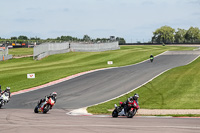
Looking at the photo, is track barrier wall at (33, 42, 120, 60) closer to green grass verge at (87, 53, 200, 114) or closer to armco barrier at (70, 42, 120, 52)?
armco barrier at (70, 42, 120, 52)

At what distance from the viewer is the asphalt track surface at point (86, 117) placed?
13562 mm

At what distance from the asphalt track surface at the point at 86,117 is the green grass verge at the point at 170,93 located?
1579 millimetres

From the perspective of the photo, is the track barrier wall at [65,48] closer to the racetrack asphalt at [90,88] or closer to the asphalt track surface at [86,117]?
the asphalt track surface at [86,117]

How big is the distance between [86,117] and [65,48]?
6085 centimetres

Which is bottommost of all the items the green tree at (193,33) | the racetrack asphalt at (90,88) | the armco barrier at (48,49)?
the racetrack asphalt at (90,88)

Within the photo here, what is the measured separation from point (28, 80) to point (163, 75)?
1406cm

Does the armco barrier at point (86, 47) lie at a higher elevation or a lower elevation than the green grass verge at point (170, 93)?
higher

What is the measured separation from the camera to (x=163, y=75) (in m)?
35.4

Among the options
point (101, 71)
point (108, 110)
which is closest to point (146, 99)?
point (108, 110)

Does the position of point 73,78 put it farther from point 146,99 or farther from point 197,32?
point 197,32

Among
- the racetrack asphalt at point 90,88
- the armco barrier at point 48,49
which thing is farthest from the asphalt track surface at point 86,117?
the armco barrier at point 48,49

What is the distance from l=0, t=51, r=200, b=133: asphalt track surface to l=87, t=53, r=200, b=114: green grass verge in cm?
158

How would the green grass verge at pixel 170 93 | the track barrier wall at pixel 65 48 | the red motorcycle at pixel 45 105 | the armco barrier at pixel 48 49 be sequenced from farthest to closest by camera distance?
the track barrier wall at pixel 65 48, the armco barrier at pixel 48 49, the green grass verge at pixel 170 93, the red motorcycle at pixel 45 105

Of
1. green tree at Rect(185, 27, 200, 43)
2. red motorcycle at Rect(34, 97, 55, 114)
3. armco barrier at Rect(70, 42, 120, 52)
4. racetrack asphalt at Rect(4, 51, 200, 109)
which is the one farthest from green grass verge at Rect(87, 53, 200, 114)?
green tree at Rect(185, 27, 200, 43)
